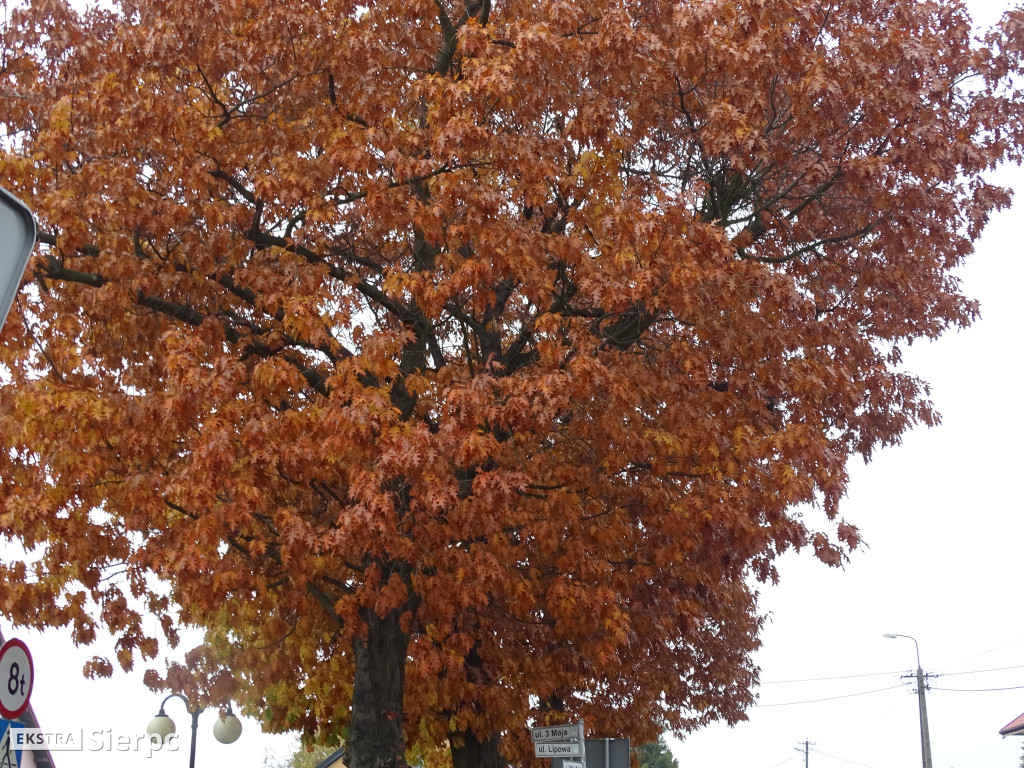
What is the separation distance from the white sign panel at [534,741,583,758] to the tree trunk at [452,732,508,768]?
5366 millimetres

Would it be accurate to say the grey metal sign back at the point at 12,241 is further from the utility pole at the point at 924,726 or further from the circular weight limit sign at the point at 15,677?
the utility pole at the point at 924,726

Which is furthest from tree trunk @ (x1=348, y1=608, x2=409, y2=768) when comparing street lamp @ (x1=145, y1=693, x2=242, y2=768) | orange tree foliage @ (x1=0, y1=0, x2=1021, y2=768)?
street lamp @ (x1=145, y1=693, x2=242, y2=768)

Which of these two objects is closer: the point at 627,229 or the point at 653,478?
the point at 627,229

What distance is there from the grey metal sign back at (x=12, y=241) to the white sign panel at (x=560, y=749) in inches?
334

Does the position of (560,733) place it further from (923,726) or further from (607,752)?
(923,726)

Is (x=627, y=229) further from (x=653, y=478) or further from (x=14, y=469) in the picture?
(x=14, y=469)

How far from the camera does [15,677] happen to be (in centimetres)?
834

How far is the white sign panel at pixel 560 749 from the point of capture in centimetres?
969

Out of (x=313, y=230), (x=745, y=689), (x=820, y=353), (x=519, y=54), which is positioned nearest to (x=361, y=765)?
(x=313, y=230)

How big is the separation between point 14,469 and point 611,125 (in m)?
6.69

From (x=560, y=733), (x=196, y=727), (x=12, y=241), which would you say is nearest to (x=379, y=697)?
(x=560, y=733)

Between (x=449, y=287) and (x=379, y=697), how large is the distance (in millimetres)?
4573

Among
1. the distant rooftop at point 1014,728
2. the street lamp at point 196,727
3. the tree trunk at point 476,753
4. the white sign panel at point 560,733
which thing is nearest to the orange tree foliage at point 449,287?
the white sign panel at point 560,733

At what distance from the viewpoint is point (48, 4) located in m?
11.0
